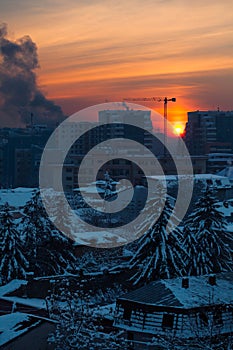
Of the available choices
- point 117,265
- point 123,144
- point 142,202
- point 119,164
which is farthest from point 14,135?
point 117,265

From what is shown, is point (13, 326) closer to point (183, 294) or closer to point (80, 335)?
point (80, 335)

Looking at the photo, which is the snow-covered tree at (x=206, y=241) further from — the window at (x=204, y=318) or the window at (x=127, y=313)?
the window at (x=204, y=318)

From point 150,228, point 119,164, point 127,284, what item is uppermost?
point 119,164

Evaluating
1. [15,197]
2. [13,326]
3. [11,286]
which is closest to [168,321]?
[13,326]

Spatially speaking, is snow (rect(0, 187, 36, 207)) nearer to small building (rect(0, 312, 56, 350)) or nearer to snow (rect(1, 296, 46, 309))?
snow (rect(1, 296, 46, 309))

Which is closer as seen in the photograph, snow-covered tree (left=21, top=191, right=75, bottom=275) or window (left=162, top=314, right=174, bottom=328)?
window (left=162, top=314, right=174, bottom=328)

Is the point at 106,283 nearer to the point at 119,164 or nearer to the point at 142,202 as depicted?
the point at 142,202

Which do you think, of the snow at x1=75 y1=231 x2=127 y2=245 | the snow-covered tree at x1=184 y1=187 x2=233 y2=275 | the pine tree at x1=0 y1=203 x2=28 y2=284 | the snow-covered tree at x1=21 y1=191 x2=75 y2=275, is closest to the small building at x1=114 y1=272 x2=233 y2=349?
the snow-covered tree at x1=184 y1=187 x2=233 y2=275

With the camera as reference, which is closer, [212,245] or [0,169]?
[212,245]
